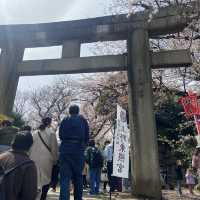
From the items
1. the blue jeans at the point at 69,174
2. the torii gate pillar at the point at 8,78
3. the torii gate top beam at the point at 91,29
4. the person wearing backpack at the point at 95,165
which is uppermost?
the torii gate top beam at the point at 91,29

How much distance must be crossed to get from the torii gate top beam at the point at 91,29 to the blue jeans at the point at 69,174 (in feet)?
17.3

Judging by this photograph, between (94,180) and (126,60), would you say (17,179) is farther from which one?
(126,60)

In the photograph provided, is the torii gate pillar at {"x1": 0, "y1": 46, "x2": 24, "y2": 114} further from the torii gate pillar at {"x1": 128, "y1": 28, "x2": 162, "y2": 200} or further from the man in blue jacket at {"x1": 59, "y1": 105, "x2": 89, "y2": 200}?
the man in blue jacket at {"x1": 59, "y1": 105, "x2": 89, "y2": 200}

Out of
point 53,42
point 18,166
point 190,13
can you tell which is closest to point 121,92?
point 53,42

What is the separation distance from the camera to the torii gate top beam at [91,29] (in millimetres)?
9547

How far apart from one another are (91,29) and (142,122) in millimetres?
3386

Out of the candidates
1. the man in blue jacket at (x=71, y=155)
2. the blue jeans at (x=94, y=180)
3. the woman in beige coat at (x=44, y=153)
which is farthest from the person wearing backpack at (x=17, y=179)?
the blue jeans at (x=94, y=180)

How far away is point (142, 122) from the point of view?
8.91 m

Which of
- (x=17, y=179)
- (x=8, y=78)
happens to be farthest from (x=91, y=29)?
(x=17, y=179)

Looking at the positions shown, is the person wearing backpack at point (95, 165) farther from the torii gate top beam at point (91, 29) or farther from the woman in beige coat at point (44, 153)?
the torii gate top beam at point (91, 29)

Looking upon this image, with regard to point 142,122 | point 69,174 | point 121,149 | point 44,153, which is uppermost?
point 142,122

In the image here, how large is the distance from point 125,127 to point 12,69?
186 inches

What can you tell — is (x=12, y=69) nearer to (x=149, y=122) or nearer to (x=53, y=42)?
(x=53, y=42)

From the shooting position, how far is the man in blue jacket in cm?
575
